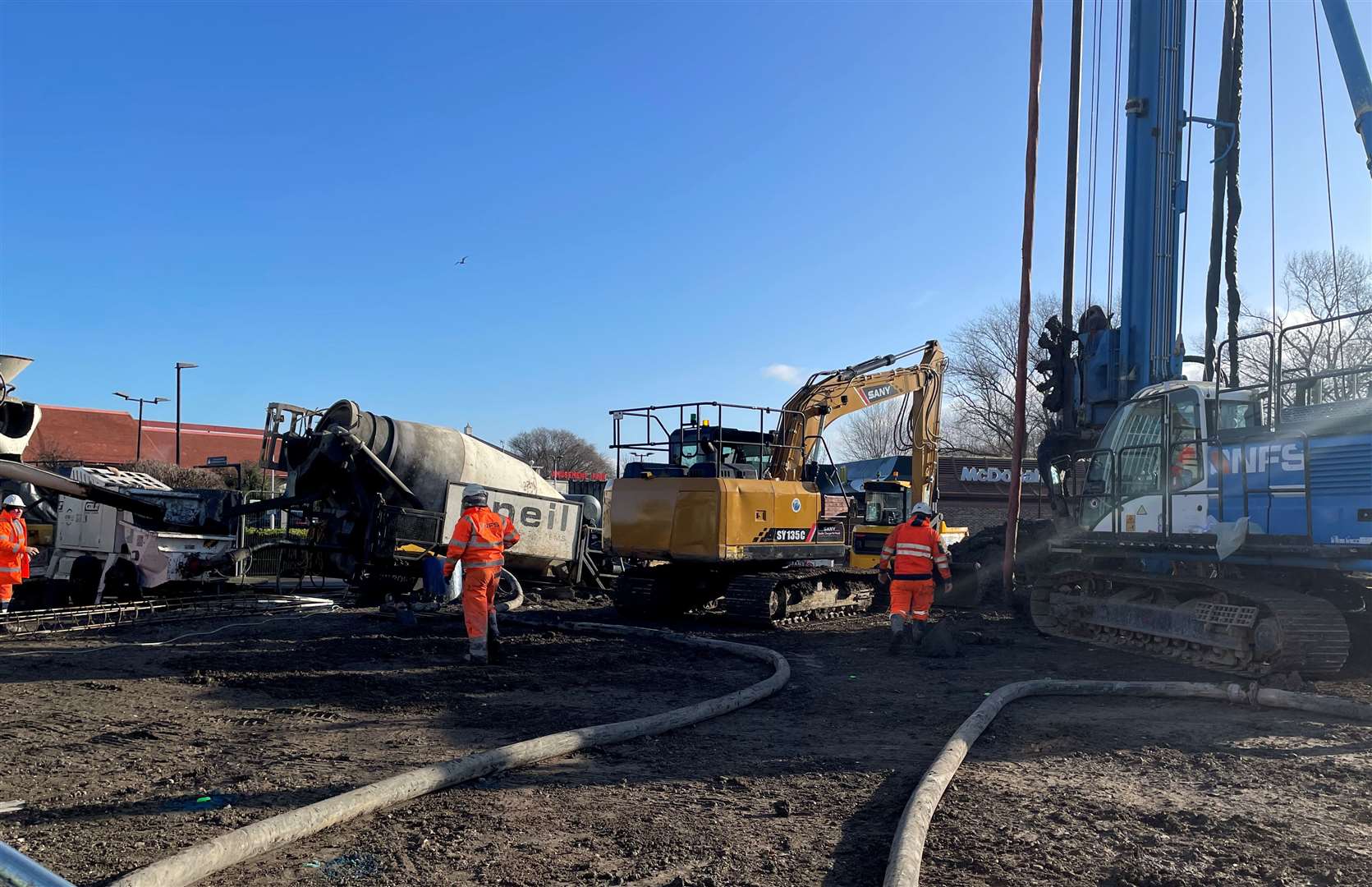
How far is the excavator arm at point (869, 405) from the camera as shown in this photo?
14820 mm

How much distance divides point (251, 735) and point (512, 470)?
9414 millimetres

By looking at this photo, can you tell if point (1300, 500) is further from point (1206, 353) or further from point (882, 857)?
point (882, 857)

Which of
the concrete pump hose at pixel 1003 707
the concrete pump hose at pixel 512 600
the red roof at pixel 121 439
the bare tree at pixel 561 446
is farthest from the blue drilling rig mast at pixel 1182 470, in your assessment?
the bare tree at pixel 561 446

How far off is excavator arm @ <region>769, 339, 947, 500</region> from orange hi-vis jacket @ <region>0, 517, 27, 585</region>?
9645 millimetres

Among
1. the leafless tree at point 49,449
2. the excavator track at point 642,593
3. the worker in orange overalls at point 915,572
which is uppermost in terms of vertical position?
the leafless tree at point 49,449

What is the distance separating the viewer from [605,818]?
A: 190 inches

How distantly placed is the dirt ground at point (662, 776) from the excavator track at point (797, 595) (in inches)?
121

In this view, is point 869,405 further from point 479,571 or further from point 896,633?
point 479,571

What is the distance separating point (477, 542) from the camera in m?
9.52

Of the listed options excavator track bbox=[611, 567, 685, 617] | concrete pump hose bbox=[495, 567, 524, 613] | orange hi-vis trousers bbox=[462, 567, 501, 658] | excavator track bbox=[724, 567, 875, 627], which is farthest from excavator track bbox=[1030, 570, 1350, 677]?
concrete pump hose bbox=[495, 567, 524, 613]

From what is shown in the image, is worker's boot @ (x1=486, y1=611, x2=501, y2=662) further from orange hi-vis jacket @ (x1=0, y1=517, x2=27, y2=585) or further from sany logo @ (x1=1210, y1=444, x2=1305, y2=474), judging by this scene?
sany logo @ (x1=1210, y1=444, x2=1305, y2=474)

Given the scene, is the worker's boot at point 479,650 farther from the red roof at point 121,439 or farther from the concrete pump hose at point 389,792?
the red roof at point 121,439

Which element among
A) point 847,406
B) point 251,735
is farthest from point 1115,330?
point 251,735

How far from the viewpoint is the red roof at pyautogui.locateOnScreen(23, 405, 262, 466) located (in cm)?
4972
